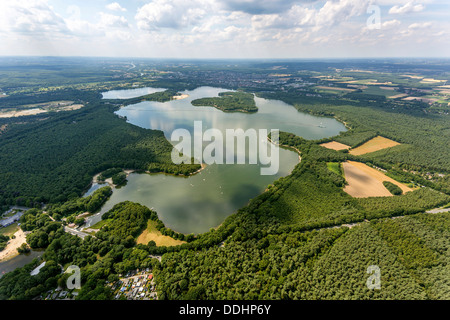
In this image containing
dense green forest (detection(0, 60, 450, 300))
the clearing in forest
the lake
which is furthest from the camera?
the lake

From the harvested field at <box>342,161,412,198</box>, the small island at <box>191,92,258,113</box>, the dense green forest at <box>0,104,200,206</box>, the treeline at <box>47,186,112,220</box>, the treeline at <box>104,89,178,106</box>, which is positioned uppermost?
the treeline at <box>104,89,178,106</box>

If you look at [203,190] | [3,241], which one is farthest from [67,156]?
[203,190]

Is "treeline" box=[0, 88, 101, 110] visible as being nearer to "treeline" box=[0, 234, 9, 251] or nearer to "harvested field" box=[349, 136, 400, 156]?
"treeline" box=[0, 234, 9, 251]

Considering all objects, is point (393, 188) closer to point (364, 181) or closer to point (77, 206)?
point (364, 181)

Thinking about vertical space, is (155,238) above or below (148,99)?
below

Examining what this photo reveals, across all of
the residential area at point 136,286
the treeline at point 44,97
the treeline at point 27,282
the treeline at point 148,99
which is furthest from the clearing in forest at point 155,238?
the treeline at point 44,97

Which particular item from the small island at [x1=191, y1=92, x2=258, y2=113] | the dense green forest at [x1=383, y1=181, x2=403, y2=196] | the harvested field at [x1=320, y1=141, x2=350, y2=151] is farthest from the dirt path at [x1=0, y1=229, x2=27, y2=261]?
the small island at [x1=191, y1=92, x2=258, y2=113]

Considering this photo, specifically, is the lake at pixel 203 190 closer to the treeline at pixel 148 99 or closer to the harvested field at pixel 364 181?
the harvested field at pixel 364 181

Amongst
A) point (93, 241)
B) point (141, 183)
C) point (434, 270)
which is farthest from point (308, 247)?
point (141, 183)
